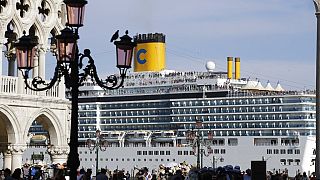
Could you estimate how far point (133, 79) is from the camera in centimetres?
8069

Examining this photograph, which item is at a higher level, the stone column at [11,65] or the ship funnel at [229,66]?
the ship funnel at [229,66]

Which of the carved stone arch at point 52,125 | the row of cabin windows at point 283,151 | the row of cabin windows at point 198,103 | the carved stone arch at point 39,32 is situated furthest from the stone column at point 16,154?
the row of cabin windows at point 198,103

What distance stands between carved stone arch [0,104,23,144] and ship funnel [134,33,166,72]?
52414 mm

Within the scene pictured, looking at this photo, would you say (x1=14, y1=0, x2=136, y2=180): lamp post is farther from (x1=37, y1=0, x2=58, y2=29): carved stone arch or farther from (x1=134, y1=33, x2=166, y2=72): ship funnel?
(x1=134, y1=33, x2=166, y2=72): ship funnel

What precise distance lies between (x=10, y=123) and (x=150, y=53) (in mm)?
57004

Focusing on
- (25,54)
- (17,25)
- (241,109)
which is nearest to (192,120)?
(241,109)

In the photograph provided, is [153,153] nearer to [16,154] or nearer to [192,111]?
[192,111]

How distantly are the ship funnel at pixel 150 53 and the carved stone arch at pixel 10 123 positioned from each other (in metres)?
52.4

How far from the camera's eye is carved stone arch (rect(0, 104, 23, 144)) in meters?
23.3

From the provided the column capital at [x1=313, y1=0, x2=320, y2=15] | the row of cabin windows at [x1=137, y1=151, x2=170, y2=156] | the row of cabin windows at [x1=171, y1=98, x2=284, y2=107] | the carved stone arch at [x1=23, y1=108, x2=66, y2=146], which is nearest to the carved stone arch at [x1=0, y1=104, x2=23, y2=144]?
the carved stone arch at [x1=23, y1=108, x2=66, y2=146]

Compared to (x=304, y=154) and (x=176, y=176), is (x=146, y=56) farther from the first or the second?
(x=176, y=176)

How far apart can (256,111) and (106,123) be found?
14.5 metres

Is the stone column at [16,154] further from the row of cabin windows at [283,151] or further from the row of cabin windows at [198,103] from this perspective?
the row of cabin windows at [198,103]

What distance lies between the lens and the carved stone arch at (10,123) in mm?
23328
